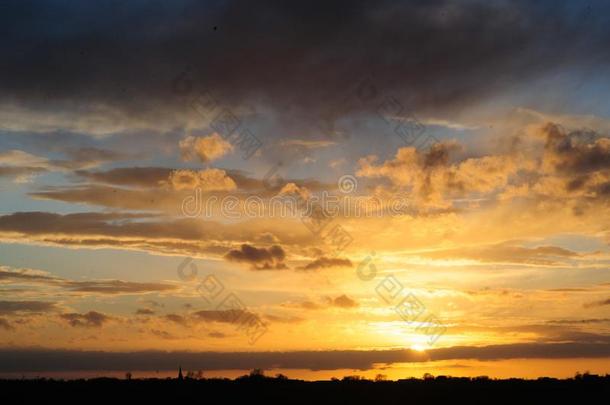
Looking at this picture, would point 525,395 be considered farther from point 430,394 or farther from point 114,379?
point 114,379

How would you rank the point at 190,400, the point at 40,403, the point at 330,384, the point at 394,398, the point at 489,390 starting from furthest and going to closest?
1. the point at 330,384
2. the point at 489,390
3. the point at 394,398
4. the point at 190,400
5. the point at 40,403

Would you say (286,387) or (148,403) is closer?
(148,403)

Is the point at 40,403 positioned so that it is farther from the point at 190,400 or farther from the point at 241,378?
the point at 241,378

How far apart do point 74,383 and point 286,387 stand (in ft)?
73.0

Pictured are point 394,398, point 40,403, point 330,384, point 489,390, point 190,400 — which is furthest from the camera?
point 330,384

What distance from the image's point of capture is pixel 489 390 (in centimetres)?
7838

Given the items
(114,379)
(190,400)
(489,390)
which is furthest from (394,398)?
(114,379)

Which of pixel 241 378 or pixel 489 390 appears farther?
pixel 241 378

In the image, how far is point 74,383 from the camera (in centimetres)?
7388

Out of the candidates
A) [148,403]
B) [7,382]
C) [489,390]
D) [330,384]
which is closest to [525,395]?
[489,390]

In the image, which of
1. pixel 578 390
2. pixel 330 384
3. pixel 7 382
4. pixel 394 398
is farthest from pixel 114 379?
pixel 578 390

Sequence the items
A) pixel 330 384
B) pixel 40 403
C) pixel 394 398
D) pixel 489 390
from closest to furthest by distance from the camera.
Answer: pixel 40 403
pixel 394 398
pixel 489 390
pixel 330 384

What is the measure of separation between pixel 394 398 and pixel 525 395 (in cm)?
1427

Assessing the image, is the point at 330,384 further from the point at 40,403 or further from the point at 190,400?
the point at 40,403
